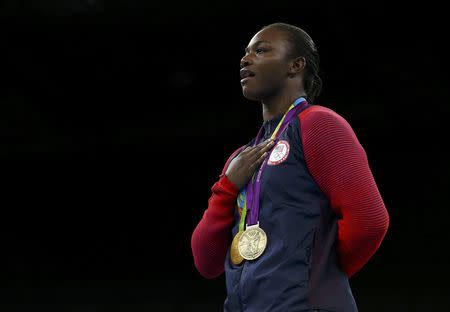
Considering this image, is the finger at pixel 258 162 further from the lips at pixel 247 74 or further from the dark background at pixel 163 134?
the dark background at pixel 163 134

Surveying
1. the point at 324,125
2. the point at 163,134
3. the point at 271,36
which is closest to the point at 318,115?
the point at 324,125

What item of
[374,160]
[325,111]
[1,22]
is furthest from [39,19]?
[325,111]

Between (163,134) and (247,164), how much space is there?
5.12 meters

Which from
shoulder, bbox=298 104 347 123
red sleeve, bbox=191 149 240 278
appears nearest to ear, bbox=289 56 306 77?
shoulder, bbox=298 104 347 123

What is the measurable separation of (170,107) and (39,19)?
4.78 feet

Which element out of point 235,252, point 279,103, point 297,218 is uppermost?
point 279,103

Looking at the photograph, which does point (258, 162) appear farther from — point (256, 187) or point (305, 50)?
point (305, 50)

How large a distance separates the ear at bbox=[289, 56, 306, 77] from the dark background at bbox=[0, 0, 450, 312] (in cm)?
384

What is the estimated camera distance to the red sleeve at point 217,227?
5.08 feet

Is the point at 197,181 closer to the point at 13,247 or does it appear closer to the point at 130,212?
the point at 130,212

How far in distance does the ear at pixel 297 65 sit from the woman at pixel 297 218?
0.31 feet

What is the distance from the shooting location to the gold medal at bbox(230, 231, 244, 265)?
4.86ft

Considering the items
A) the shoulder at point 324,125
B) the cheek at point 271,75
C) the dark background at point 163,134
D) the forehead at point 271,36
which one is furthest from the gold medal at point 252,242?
the dark background at point 163,134

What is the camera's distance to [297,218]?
142 cm
